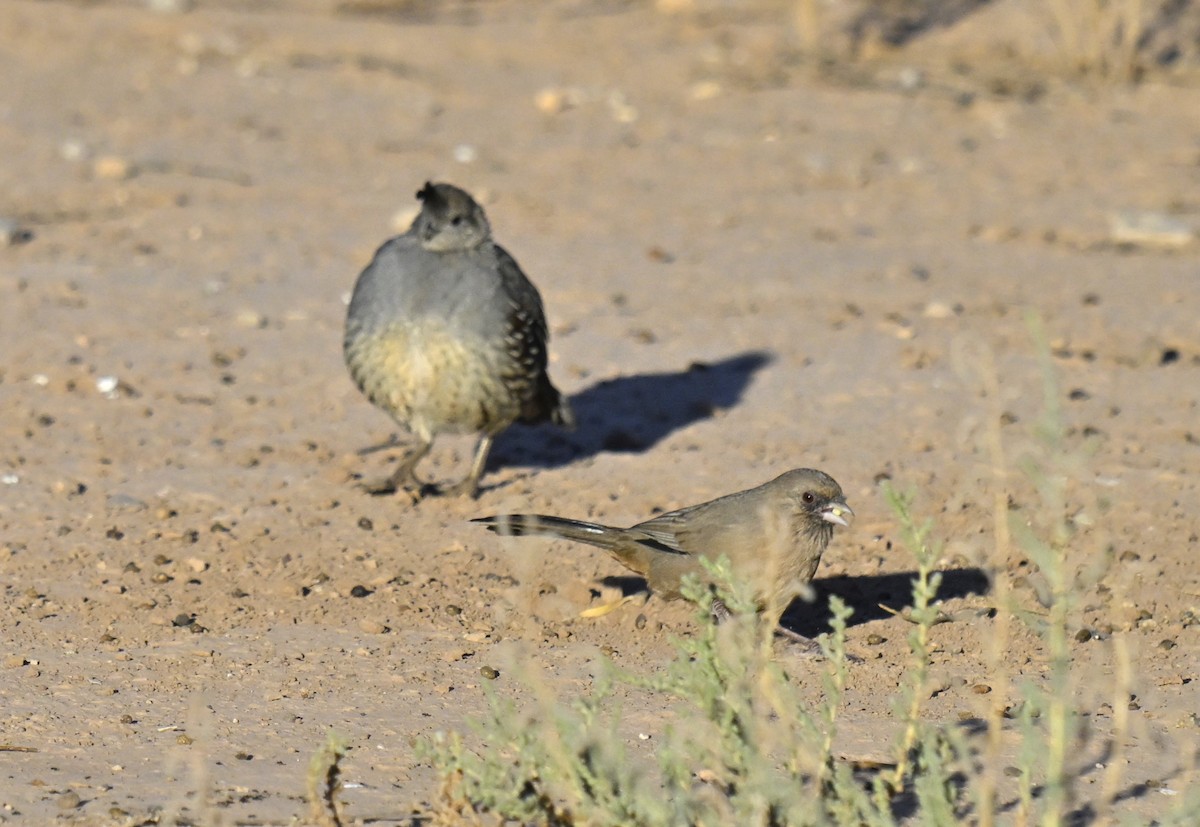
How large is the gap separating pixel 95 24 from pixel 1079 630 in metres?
10.2

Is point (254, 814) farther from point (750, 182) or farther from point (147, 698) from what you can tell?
point (750, 182)

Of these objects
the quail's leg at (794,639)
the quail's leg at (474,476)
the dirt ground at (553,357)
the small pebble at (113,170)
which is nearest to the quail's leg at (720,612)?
the quail's leg at (794,639)

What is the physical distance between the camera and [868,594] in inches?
225

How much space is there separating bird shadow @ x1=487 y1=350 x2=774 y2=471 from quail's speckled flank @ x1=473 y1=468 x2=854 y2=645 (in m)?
1.78

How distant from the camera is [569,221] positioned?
10.2m

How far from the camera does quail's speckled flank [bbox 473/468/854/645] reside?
5.22 m

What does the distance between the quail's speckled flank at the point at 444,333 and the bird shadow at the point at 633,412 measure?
0.54 m

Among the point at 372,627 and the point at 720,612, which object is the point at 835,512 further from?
the point at 372,627

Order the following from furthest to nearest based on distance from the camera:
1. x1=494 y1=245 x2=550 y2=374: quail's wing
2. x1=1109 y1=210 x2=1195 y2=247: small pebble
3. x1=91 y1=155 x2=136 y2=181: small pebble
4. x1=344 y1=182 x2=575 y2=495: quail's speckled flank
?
x1=91 y1=155 x2=136 y2=181: small pebble → x1=1109 y1=210 x2=1195 y2=247: small pebble → x1=494 y1=245 x2=550 y2=374: quail's wing → x1=344 y1=182 x2=575 y2=495: quail's speckled flank

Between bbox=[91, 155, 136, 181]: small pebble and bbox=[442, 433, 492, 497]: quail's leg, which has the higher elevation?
bbox=[91, 155, 136, 181]: small pebble

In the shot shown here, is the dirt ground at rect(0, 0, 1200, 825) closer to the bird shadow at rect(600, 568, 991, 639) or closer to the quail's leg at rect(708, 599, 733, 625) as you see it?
the bird shadow at rect(600, 568, 991, 639)

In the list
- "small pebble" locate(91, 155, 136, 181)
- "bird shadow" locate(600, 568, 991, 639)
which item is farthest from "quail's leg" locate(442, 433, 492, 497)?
"small pebble" locate(91, 155, 136, 181)

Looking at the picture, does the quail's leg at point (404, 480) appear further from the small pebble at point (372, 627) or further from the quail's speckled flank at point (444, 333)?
the small pebble at point (372, 627)

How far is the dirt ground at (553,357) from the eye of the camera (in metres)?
4.89
